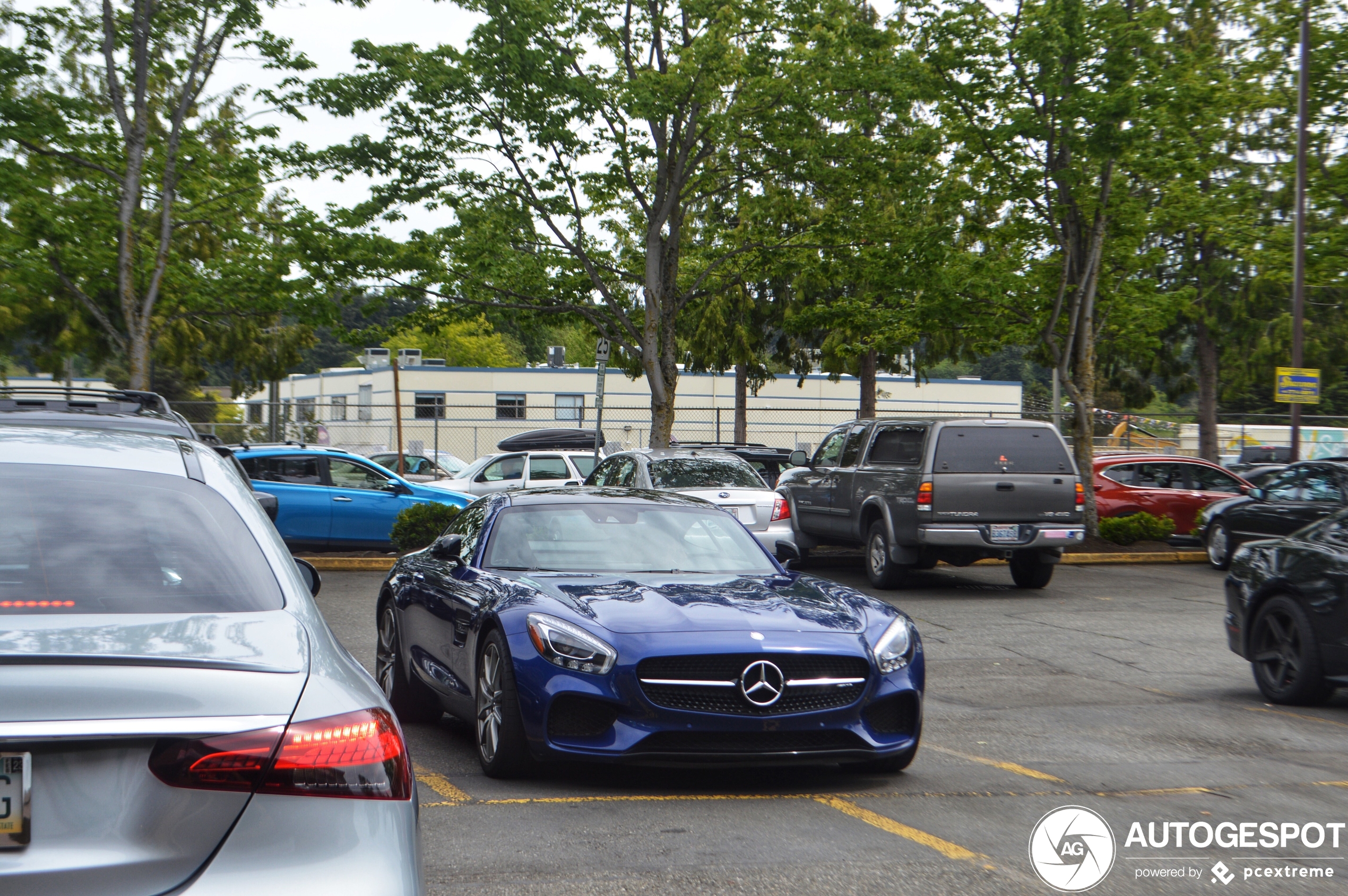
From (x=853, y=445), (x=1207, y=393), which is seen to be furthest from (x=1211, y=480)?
(x=1207, y=393)

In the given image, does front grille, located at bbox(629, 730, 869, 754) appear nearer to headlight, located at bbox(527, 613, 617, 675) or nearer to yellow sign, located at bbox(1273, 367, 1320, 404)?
headlight, located at bbox(527, 613, 617, 675)

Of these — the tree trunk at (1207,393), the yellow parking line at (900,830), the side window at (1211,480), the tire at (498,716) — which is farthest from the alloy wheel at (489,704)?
the tree trunk at (1207,393)

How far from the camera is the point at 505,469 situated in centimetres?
2339

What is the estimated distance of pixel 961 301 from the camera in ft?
72.5

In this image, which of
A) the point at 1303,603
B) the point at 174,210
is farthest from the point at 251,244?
the point at 1303,603

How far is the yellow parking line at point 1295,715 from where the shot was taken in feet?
27.4

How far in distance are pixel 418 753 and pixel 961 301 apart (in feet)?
54.3

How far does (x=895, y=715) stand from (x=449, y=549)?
9.25ft

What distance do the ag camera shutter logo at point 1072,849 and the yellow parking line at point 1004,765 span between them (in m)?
0.64

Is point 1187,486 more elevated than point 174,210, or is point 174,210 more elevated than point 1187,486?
point 174,210

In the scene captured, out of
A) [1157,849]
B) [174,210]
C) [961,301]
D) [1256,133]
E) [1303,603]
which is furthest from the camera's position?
[1256,133]

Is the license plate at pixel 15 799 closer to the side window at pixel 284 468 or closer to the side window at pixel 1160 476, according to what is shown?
the side window at pixel 284 468

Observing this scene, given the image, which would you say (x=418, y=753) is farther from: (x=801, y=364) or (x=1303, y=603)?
(x=801, y=364)

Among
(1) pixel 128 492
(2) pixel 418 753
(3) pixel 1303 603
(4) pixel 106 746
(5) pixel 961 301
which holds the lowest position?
(2) pixel 418 753
